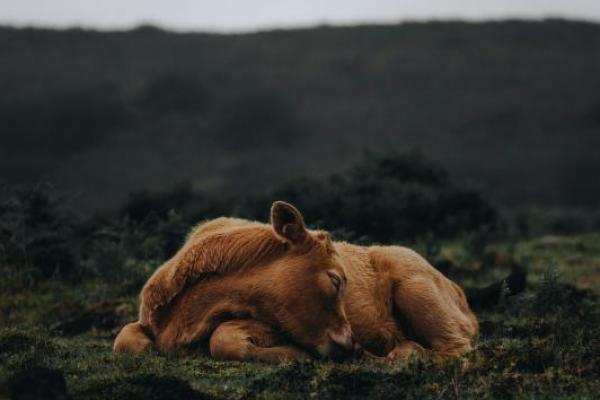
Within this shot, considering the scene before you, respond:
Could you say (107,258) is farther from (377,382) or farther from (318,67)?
(318,67)

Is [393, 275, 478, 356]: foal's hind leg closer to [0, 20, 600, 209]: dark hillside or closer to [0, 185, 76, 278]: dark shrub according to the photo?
[0, 185, 76, 278]: dark shrub

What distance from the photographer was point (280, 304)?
722 centimetres

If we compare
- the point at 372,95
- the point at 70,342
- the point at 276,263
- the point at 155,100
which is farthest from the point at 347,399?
the point at 372,95

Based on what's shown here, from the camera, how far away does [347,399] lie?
616 centimetres

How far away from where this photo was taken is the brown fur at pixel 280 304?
716cm

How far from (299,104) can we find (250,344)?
66.2 m

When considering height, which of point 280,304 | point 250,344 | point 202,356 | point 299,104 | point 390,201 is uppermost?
point 280,304

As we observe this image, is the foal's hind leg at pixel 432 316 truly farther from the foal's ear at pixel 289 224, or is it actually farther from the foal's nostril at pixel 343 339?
the foal's ear at pixel 289 224

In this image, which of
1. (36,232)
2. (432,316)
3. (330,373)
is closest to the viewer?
(330,373)

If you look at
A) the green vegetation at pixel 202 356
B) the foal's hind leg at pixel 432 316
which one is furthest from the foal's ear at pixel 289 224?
the foal's hind leg at pixel 432 316

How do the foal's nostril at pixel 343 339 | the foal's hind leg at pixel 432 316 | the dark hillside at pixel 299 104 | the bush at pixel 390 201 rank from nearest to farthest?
1. the foal's nostril at pixel 343 339
2. the foal's hind leg at pixel 432 316
3. the bush at pixel 390 201
4. the dark hillside at pixel 299 104

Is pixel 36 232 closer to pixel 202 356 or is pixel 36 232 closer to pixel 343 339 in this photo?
pixel 202 356

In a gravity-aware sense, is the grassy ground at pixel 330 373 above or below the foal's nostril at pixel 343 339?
below

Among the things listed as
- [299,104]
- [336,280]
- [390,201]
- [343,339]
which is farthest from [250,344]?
[299,104]
